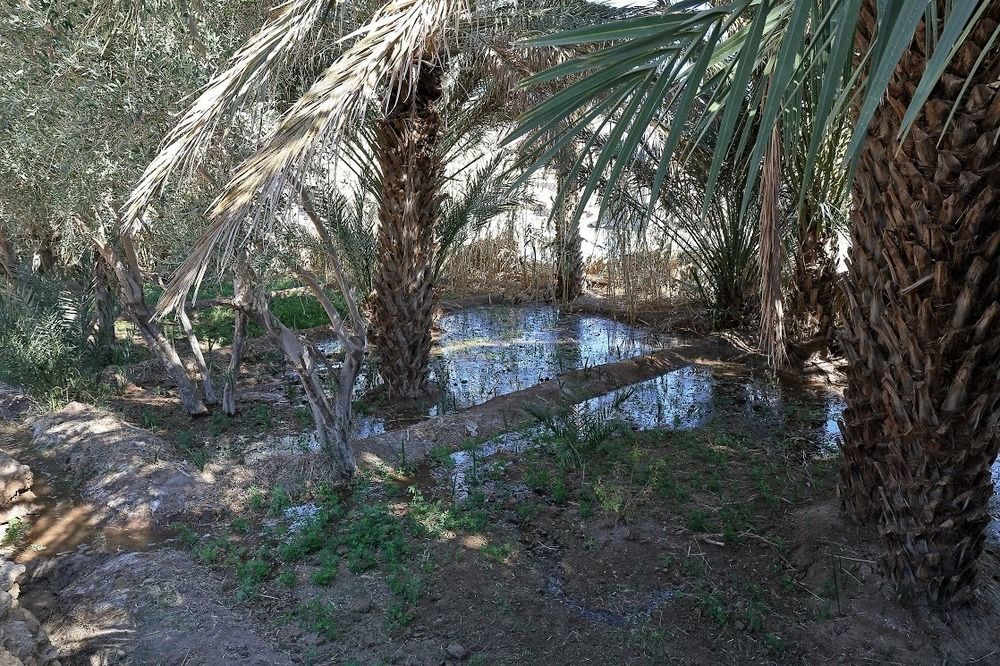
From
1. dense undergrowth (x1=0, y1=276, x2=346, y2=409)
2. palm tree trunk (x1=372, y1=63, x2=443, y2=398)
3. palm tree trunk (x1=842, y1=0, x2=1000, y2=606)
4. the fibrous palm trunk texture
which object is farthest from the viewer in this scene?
the fibrous palm trunk texture

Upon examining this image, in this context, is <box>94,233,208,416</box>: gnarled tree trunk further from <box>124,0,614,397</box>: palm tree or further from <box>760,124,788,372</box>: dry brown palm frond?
<box>760,124,788,372</box>: dry brown palm frond

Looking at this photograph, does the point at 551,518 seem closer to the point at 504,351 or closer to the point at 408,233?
the point at 408,233

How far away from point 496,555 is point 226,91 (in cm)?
263

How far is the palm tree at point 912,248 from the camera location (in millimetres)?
2074

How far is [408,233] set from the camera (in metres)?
6.26

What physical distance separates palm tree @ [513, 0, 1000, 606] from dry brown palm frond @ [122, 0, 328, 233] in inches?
59.7

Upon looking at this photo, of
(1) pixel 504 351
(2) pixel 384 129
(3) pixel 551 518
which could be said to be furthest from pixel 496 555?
(1) pixel 504 351

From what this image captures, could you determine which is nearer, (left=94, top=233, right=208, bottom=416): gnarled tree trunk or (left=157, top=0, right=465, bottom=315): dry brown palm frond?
(left=157, top=0, right=465, bottom=315): dry brown palm frond

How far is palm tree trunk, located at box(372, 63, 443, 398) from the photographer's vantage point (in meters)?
Result: 5.96

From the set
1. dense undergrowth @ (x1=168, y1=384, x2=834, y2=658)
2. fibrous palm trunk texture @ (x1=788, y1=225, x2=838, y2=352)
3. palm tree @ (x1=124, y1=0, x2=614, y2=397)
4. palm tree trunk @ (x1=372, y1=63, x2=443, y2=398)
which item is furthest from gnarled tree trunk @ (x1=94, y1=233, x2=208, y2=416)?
fibrous palm trunk texture @ (x1=788, y1=225, x2=838, y2=352)

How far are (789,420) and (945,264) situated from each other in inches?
133

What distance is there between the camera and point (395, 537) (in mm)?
3926

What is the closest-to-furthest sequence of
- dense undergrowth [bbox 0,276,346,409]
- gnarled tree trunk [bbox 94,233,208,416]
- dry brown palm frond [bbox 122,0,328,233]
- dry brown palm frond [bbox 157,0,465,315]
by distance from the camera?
dry brown palm frond [bbox 157,0,465,315] → dry brown palm frond [bbox 122,0,328,233] → gnarled tree trunk [bbox 94,233,208,416] → dense undergrowth [bbox 0,276,346,409]

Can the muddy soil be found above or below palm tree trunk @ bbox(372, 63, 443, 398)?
below
